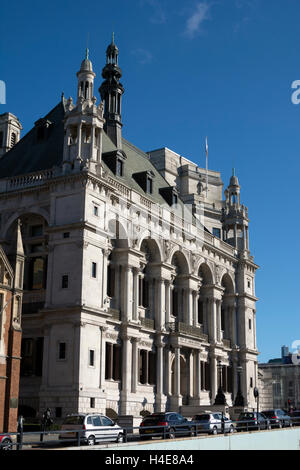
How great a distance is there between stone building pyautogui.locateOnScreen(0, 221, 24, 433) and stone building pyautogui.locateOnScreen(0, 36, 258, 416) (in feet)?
21.6

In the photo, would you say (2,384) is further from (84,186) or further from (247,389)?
(247,389)

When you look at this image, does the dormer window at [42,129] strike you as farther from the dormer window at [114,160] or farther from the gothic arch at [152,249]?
the gothic arch at [152,249]

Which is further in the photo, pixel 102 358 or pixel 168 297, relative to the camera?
pixel 168 297

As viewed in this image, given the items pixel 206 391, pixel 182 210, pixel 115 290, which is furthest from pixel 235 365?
pixel 115 290

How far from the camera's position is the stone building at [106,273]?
46.9 m

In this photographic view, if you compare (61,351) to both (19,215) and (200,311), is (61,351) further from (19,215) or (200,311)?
(200,311)

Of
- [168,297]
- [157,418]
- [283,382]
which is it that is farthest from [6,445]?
[283,382]

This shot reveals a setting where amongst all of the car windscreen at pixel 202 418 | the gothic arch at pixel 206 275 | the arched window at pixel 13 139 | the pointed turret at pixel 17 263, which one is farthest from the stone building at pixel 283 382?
the pointed turret at pixel 17 263

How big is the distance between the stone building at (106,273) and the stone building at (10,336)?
6582 millimetres

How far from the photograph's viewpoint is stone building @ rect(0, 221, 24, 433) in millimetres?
38188

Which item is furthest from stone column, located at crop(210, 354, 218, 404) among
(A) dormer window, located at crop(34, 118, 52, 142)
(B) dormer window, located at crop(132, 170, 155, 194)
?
(A) dormer window, located at crop(34, 118, 52, 142)

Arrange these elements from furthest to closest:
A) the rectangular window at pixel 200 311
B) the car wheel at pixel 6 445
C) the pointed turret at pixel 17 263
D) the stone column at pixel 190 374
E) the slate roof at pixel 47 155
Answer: the rectangular window at pixel 200 311, the stone column at pixel 190 374, the slate roof at pixel 47 155, the pointed turret at pixel 17 263, the car wheel at pixel 6 445

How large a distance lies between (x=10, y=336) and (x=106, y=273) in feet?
39.7

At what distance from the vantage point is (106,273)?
49.9m
